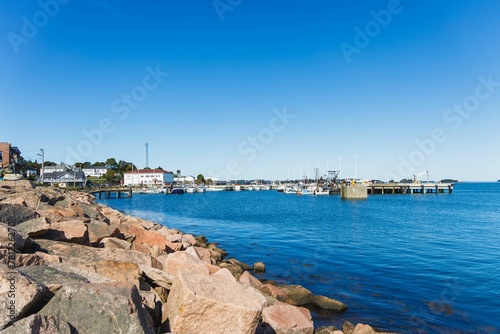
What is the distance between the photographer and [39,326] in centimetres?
401

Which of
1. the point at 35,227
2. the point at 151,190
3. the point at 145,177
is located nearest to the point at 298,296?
the point at 35,227

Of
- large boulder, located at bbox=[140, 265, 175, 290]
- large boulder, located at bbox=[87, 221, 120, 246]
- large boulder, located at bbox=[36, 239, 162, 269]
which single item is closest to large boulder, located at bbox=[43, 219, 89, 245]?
large boulder, located at bbox=[36, 239, 162, 269]

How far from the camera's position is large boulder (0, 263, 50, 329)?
4.12 meters

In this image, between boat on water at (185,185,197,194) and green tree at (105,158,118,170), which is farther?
green tree at (105,158,118,170)

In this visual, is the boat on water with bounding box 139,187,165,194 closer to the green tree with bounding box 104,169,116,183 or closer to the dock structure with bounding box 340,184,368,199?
the green tree with bounding box 104,169,116,183

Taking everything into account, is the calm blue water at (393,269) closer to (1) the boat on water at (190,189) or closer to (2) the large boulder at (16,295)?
(2) the large boulder at (16,295)

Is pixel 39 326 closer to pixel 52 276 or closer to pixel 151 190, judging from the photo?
pixel 52 276

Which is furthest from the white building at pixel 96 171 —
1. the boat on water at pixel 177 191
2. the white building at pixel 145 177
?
the boat on water at pixel 177 191

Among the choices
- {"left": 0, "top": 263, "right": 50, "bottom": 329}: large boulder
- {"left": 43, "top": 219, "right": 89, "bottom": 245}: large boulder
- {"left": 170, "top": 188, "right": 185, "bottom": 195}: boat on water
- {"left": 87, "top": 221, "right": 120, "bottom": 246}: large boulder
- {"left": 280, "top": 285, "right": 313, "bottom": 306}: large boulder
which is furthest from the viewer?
{"left": 170, "top": 188, "right": 185, "bottom": 195}: boat on water

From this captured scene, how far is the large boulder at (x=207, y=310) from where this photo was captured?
5727 millimetres

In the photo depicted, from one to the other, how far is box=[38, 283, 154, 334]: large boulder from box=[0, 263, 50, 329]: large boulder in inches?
8.4

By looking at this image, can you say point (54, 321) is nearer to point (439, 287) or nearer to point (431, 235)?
point (439, 287)

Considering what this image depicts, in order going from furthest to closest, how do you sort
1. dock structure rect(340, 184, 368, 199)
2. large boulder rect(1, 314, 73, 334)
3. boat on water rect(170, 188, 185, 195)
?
boat on water rect(170, 188, 185, 195)
dock structure rect(340, 184, 368, 199)
large boulder rect(1, 314, 73, 334)

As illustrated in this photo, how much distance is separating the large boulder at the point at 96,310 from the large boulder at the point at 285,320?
4222mm
